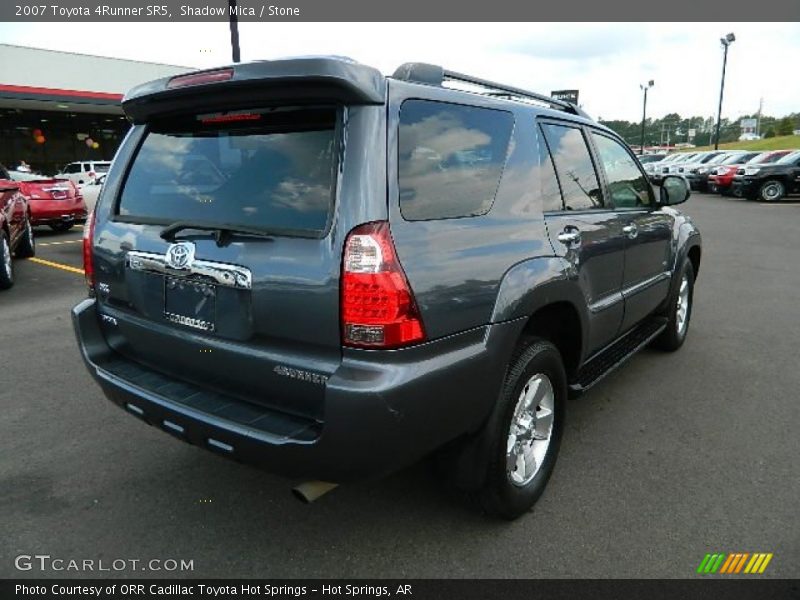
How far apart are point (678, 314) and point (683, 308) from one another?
0.19m

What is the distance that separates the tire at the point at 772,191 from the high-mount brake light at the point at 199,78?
75.0 feet

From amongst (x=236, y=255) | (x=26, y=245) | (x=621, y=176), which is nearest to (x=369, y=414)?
(x=236, y=255)

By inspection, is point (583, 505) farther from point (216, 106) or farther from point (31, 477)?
point (31, 477)

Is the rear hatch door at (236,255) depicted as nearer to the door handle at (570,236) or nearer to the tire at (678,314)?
the door handle at (570,236)

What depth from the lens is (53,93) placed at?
2869 centimetres

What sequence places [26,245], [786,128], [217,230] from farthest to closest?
[786,128]
[26,245]
[217,230]

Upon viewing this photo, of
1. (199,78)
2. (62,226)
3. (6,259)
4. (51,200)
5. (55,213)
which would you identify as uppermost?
(199,78)

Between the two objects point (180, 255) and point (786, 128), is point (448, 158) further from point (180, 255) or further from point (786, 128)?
point (786, 128)

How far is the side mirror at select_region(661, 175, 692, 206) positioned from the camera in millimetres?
4453

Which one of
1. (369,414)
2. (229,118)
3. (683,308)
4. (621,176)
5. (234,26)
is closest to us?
(369,414)

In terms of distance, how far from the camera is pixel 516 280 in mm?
2479

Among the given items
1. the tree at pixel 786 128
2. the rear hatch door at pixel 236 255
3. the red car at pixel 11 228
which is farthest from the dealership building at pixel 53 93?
the tree at pixel 786 128

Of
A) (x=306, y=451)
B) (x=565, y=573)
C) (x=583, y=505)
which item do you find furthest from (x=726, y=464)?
(x=306, y=451)

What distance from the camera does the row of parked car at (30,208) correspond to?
24.8 feet
